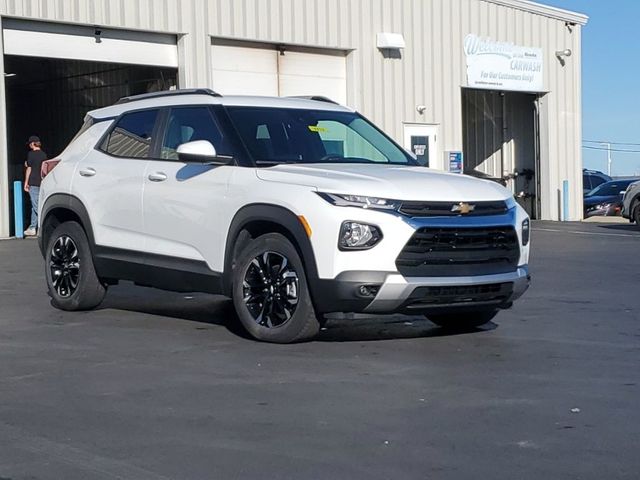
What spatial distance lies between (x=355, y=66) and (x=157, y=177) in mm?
16045

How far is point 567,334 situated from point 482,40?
19970 millimetres

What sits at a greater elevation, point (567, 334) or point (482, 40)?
point (482, 40)

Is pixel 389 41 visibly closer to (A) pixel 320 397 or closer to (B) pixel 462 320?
(B) pixel 462 320

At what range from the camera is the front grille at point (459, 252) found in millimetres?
7789

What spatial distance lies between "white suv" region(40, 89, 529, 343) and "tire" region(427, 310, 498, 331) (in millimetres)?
14

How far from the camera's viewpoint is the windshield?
8820 mm

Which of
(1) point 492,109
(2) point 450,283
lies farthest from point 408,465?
(1) point 492,109

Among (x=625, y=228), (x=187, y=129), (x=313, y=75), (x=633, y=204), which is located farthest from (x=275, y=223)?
(x=633, y=204)

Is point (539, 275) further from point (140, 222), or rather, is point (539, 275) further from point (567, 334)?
point (140, 222)

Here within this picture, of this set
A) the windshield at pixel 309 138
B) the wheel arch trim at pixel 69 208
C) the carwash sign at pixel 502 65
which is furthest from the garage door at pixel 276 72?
the windshield at pixel 309 138

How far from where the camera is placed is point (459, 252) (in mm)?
7980

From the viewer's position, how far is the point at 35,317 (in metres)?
9.79

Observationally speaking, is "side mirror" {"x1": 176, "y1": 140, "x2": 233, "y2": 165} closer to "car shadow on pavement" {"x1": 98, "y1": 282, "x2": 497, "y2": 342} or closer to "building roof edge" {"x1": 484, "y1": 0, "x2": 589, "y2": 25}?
"car shadow on pavement" {"x1": 98, "y1": 282, "x2": 497, "y2": 342}

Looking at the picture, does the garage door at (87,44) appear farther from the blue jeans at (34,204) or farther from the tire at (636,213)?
the tire at (636,213)
